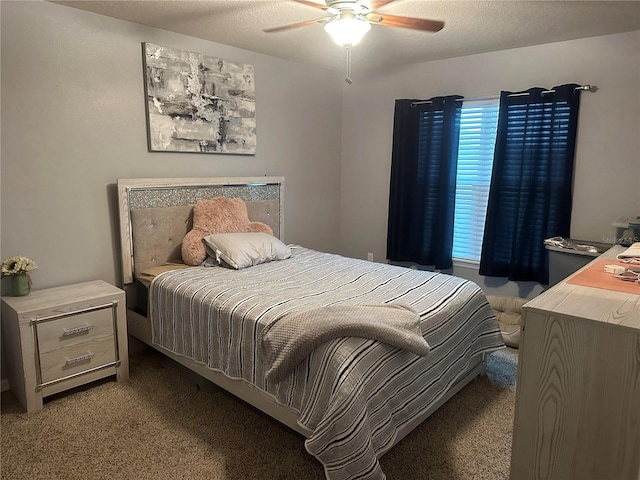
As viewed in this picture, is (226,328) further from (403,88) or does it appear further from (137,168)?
(403,88)

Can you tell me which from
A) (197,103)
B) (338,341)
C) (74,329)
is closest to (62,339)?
(74,329)

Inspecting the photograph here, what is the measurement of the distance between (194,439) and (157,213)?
1607 millimetres

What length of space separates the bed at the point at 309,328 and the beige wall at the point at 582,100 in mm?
1403

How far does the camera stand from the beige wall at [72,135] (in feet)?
8.51

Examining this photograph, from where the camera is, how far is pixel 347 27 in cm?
222

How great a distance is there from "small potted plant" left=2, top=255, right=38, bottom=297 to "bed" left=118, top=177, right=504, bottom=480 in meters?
0.58

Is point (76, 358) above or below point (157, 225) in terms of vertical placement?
below

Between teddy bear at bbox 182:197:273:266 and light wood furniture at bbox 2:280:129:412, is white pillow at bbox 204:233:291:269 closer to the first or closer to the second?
teddy bear at bbox 182:197:273:266

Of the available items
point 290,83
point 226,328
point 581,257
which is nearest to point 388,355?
point 226,328

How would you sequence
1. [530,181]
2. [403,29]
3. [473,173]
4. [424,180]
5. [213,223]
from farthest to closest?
[424,180]
[473,173]
[530,181]
[213,223]
[403,29]

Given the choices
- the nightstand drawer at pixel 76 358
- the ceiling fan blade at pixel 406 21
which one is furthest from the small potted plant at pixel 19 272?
the ceiling fan blade at pixel 406 21

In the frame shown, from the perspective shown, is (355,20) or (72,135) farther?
(72,135)

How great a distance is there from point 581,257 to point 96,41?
11.7 ft

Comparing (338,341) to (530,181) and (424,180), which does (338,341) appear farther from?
(424,180)
